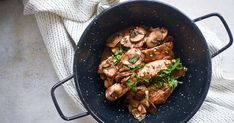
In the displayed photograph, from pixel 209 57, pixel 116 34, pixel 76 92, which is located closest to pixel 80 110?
pixel 76 92

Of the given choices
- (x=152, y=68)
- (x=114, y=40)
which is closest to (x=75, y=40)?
(x=114, y=40)

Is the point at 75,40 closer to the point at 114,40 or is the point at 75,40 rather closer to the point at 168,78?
the point at 114,40

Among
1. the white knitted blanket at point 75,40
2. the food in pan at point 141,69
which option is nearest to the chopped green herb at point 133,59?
the food in pan at point 141,69

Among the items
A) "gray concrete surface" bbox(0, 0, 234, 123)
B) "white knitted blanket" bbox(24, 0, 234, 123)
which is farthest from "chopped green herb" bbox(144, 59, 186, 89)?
"gray concrete surface" bbox(0, 0, 234, 123)

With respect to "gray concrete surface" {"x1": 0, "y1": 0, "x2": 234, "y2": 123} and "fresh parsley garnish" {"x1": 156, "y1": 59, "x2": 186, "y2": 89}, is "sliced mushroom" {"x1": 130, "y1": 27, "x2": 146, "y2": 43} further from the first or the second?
"gray concrete surface" {"x1": 0, "y1": 0, "x2": 234, "y2": 123}

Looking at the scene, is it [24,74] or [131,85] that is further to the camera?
[24,74]
